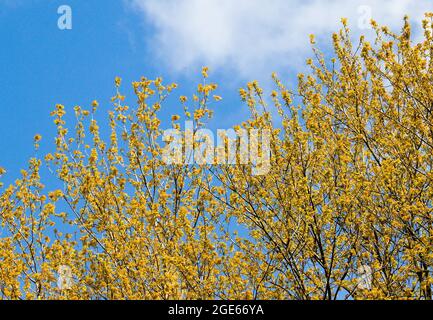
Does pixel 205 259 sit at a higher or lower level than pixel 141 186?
lower

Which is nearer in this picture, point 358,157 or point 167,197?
point 167,197

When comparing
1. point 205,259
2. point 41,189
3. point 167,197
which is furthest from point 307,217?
point 41,189

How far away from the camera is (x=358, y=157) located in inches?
386

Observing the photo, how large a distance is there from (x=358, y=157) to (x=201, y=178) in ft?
9.42

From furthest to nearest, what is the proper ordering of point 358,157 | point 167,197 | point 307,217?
point 358,157, point 167,197, point 307,217

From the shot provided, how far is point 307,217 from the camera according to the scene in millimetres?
7547

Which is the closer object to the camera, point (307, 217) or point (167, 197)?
point (307, 217)
